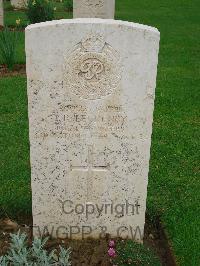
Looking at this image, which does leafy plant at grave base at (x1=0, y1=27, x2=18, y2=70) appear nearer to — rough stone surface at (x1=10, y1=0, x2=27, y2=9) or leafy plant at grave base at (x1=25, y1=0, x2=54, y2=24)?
leafy plant at grave base at (x1=25, y1=0, x2=54, y2=24)

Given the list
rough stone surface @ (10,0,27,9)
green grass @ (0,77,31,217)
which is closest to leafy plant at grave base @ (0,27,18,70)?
green grass @ (0,77,31,217)

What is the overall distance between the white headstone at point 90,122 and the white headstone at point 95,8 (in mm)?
8276

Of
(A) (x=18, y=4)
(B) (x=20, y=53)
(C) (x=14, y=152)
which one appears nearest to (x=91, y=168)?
(C) (x=14, y=152)

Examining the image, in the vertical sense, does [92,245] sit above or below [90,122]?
below

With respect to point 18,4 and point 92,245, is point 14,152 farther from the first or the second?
point 18,4

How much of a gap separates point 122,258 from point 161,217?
740 mm

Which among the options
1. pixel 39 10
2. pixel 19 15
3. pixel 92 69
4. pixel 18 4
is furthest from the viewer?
pixel 18 4

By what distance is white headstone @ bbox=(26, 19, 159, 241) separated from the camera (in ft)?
9.86

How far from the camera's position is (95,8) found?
11.2 meters

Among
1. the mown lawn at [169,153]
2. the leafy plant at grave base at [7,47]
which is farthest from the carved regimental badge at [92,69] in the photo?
the leafy plant at grave base at [7,47]

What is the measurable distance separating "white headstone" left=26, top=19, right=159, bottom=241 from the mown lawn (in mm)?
424

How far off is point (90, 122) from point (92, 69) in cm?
36

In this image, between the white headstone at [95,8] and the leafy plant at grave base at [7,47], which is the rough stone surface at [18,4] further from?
the leafy plant at grave base at [7,47]

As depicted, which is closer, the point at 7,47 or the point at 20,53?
the point at 7,47
